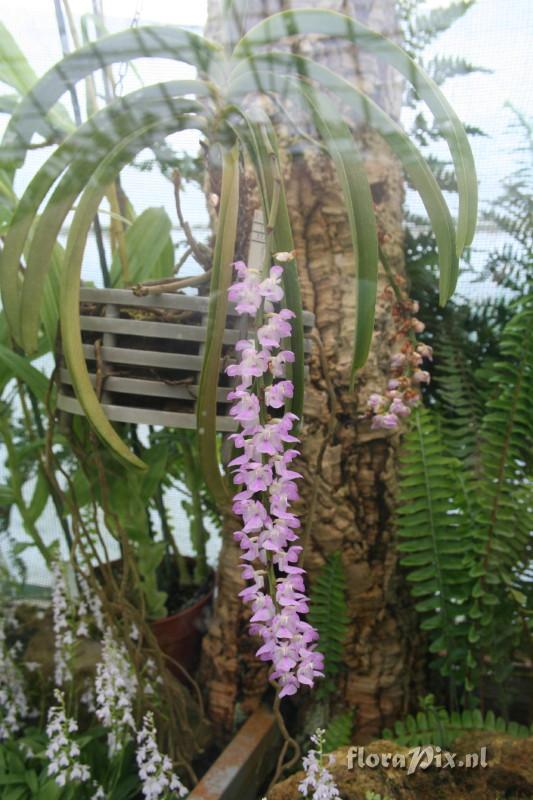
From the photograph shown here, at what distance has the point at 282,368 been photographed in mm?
622

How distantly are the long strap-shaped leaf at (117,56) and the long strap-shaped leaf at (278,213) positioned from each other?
70mm

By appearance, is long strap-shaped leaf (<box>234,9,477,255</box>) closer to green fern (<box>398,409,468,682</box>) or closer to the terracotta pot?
green fern (<box>398,409,468,682</box>)

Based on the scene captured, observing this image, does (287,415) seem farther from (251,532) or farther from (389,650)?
(389,650)

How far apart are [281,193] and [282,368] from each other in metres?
0.17

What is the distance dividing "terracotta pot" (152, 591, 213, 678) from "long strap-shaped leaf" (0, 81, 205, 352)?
65 cm

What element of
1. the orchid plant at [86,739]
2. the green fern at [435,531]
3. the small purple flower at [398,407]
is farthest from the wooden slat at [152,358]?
the orchid plant at [86,739]

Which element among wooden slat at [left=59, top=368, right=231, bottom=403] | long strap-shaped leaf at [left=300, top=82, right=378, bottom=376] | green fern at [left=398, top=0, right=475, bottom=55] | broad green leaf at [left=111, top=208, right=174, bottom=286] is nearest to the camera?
long strap-shaped leaf at [left=300, top=82, right=378, bottom=376]

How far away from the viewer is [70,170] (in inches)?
26.1

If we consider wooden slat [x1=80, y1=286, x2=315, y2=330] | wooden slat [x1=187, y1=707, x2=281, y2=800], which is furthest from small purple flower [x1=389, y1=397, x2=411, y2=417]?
wooden slat [x1=187, y1=707, x2=281, y2=800]

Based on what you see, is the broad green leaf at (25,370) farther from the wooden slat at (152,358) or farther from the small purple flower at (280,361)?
the small purple flower at (280,361)

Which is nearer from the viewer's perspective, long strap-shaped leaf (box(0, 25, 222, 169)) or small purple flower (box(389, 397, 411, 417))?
long strap-shaped leaf (box(0, 25, 222, 169))

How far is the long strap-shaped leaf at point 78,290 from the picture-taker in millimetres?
656

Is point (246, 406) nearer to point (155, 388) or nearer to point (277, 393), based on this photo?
point (277, 393)

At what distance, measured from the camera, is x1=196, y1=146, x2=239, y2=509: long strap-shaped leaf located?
620 millimetres
